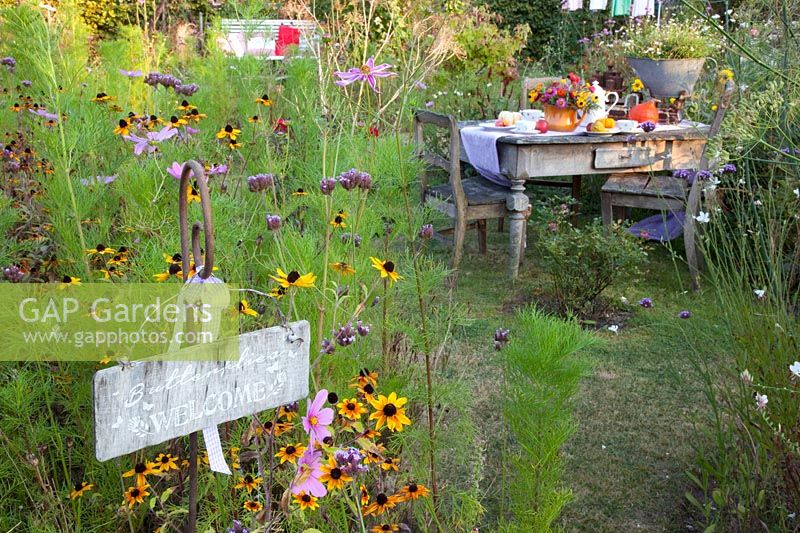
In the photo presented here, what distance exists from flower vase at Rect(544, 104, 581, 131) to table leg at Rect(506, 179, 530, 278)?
0.43m

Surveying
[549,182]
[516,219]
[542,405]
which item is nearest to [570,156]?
[516,219]

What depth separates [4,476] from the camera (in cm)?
168

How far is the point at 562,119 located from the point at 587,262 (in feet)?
3.46

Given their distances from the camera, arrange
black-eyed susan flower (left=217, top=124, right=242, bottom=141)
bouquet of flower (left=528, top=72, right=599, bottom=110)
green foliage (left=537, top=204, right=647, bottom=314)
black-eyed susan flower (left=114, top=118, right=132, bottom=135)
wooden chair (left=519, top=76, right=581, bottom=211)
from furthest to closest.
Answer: wooden chair (left=519, top=76, right=581, bottom=211) < bouquet of flower (left=528, top=72, right=599, bottom=110) < green foliage (left=537, top=204, right=647, bottom=314) < black-eyed susan flower (left=217, top=124, right=242, bottom=141) < black-eyed susan flower (left=114, top=118, right=132, bottom=135)

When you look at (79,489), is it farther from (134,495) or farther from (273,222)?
(273,222)

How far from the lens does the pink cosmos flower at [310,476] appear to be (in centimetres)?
126

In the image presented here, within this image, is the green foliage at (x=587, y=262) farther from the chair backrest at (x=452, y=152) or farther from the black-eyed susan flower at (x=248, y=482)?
the black-eyed susan flower at (x=248, y=482)

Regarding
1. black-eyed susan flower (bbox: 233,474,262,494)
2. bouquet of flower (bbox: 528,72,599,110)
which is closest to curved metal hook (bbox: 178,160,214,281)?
black-eyed susan flower (bbox: 233,474,262,494)

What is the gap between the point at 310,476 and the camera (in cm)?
128

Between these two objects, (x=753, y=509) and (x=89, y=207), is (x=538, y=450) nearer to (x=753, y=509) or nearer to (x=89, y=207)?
(x=753, y=509)

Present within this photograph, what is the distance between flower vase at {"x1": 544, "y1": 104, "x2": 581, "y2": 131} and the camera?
464 centimetres

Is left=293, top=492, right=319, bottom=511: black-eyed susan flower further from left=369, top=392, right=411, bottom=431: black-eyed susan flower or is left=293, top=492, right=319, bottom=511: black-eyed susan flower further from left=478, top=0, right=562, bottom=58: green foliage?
left=478, top=0, right=562, bottom=58: green foliage

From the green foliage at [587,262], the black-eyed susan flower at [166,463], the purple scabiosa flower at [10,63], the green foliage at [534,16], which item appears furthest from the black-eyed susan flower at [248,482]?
the green foliage at [534,16]

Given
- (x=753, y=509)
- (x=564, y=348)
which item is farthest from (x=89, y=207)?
(x=753, y=509)
